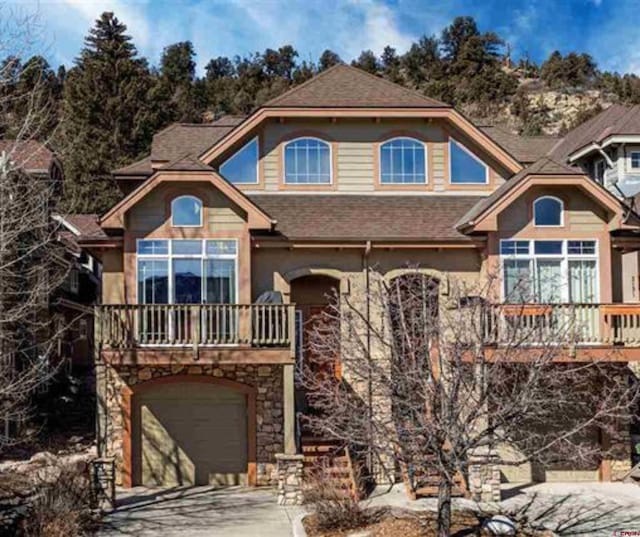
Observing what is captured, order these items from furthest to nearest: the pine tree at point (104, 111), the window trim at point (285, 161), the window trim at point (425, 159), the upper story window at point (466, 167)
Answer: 1. the pine tree at point (104, 111)
2. the upper story window at point (466, 167)
3. the window trim at point (425, 159)
4. the window trim at point (285, 161)

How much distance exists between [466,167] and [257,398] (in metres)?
7.72

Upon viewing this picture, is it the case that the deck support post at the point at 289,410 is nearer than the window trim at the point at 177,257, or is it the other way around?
the deck support post at the point at 289,410

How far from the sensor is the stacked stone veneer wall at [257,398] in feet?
61.4

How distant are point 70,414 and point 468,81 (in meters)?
52.1

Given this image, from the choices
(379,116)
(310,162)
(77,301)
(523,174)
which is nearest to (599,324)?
(523,174)

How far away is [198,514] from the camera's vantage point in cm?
1588

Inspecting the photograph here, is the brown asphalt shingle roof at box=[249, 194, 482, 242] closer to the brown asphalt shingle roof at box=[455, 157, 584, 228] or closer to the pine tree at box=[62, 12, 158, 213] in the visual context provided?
the brown asphalt shingle roof at box=[455, 157, 584, 228]

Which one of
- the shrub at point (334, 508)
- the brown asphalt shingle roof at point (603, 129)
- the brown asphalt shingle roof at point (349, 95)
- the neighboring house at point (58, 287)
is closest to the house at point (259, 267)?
the brown asphalt shingle roof at point (349, 95)

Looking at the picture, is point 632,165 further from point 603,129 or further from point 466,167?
point 466,167

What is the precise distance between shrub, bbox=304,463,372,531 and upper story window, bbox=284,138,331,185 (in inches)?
318

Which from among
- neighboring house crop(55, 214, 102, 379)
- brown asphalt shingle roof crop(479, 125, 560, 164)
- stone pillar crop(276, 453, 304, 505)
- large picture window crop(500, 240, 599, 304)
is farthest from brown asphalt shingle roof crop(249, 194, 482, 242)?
neighboring house crop(55, 214, 102, 379)

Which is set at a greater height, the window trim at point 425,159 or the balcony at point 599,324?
the window trim at point 425,159

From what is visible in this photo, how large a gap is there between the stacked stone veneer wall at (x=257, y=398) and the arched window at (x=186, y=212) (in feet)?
10.6

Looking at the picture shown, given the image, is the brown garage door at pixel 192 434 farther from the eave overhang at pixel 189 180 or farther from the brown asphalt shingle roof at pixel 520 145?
the brown asphalt shingle roof at pixel 520 145
